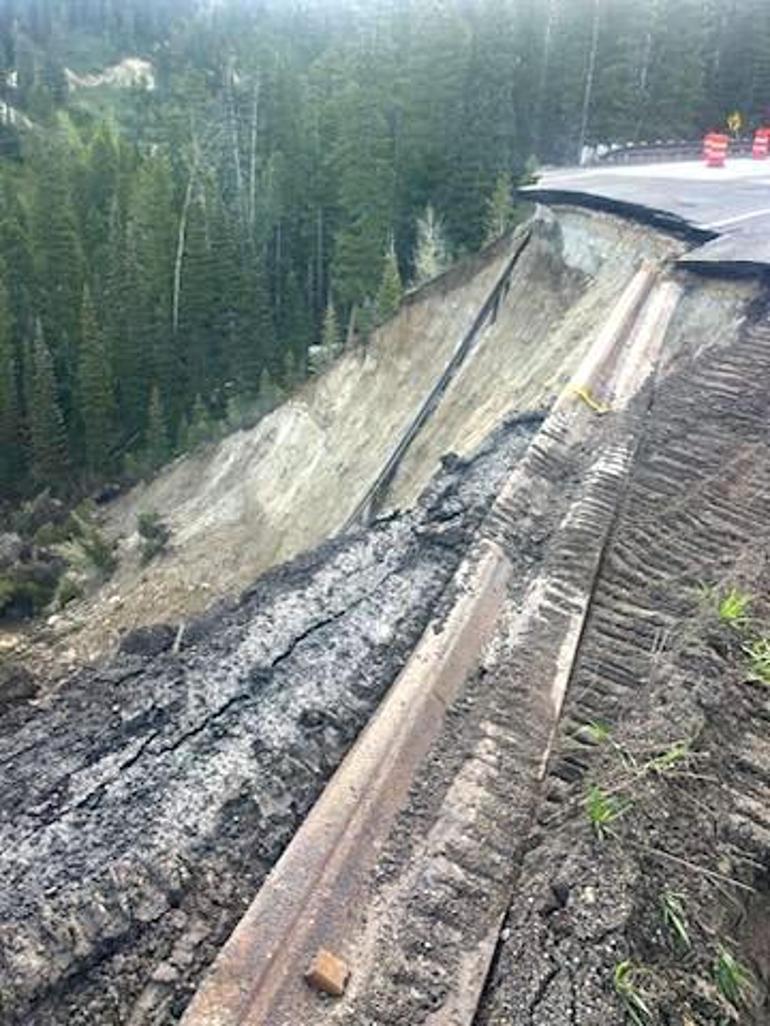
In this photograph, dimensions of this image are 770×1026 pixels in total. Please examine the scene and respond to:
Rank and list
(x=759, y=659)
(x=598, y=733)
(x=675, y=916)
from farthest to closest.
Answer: (x=759, y=659)
(x=598, y=733)
(x=675, y=916)

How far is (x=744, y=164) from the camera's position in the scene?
25.1 meters

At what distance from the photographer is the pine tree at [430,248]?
25984 millimetres

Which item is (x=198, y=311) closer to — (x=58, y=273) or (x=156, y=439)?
(x=156, y=439)

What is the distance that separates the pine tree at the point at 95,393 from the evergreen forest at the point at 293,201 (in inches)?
2.3

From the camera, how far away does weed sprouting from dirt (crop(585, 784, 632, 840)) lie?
224 inches

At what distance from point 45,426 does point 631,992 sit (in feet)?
81.2

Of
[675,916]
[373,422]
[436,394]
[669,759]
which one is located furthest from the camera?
[373,422]

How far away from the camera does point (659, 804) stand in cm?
584

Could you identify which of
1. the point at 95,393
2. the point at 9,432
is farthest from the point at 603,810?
the point at 9,432

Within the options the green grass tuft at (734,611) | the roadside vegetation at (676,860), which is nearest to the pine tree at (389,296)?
the green grass tuft at (734,611)

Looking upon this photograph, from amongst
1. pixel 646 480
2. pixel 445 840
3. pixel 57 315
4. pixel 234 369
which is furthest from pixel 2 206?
pixel 445 840

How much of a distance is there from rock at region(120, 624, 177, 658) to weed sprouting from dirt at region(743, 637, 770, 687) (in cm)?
656

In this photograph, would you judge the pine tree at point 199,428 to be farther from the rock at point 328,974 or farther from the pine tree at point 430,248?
the rock at point 328,974

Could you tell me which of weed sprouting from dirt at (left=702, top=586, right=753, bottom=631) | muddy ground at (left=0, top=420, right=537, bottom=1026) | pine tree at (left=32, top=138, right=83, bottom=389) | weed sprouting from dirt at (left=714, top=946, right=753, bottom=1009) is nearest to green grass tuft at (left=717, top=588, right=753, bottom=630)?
weed sprouting from dirt at (left=702, top=586, right=753, bottom=631)
